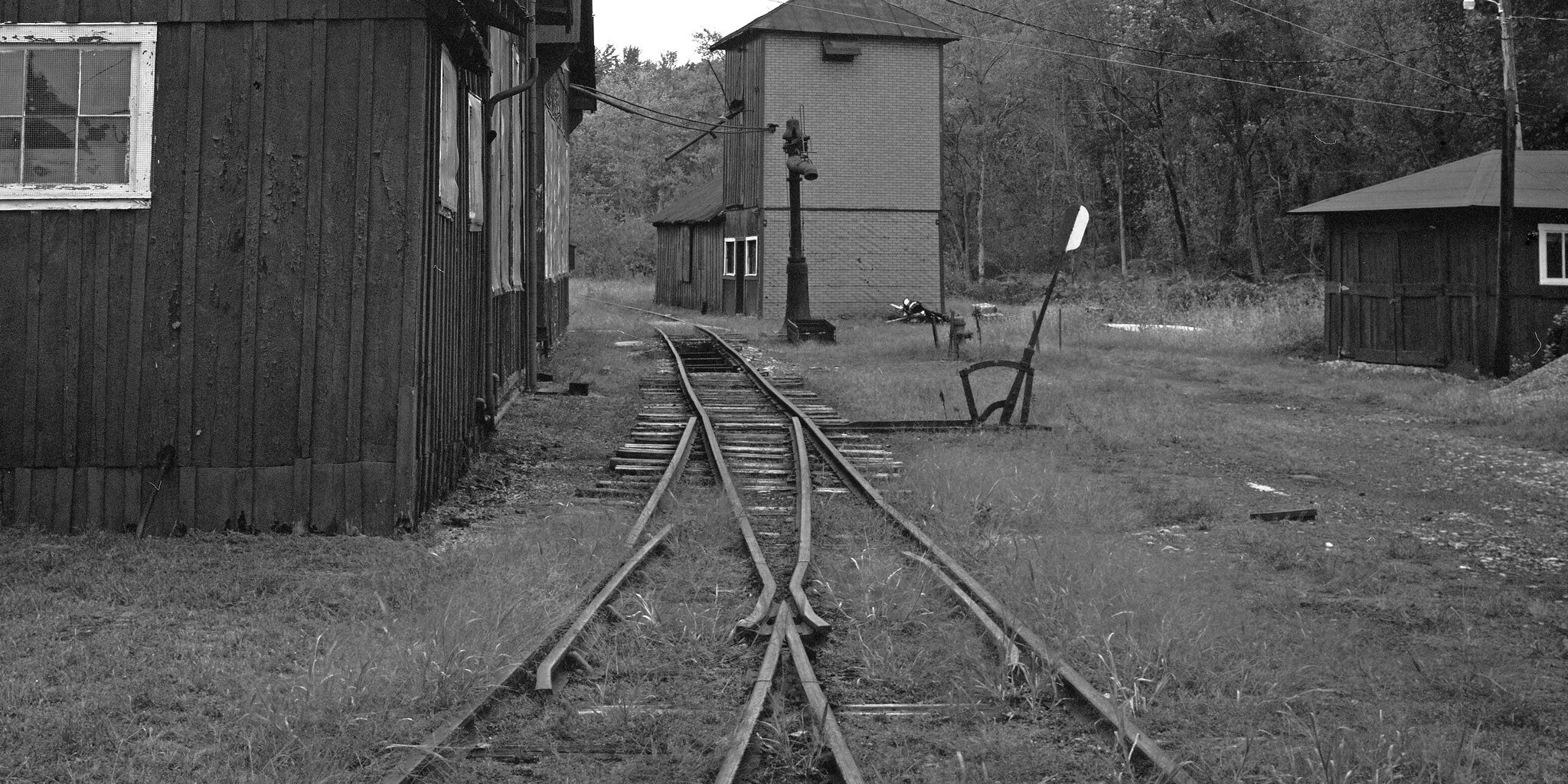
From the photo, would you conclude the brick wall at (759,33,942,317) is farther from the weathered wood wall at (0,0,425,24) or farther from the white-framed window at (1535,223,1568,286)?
the weathered wood wall at (0,0,425,24)

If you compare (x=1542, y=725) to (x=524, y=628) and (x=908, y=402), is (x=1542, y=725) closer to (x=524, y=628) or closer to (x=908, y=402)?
(x=524, y=628)

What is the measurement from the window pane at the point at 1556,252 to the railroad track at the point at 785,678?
14.7m

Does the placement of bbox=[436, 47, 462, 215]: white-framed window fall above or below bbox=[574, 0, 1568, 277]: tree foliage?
below

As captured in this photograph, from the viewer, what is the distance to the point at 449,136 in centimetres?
895

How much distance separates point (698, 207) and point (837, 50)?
1072cm

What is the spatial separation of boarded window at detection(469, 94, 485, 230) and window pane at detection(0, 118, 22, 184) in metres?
3.18

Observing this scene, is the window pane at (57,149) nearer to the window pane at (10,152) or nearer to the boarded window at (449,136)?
the window pane at (10,152)

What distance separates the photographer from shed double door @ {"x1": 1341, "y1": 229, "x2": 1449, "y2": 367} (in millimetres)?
20141

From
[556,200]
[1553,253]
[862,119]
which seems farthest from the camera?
[862,119]

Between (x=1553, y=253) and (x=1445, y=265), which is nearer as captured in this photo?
(x=1553, y=253)

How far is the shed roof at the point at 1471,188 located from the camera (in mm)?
19266

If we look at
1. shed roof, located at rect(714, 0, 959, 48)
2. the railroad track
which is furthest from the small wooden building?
shed roof, located at rect(714, 0, 959, 48)

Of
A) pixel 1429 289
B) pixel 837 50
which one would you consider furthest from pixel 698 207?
pixel 1429 289

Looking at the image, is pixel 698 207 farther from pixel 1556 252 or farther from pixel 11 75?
pixel 11 75
